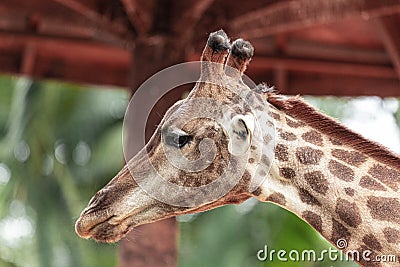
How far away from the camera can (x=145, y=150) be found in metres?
3.49

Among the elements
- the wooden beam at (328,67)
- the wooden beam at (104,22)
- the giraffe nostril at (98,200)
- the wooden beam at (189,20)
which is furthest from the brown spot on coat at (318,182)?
the wooden beam at (328,67)

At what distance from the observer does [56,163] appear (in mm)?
14523

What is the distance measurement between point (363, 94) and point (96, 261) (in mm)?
7858

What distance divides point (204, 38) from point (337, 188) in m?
2.23

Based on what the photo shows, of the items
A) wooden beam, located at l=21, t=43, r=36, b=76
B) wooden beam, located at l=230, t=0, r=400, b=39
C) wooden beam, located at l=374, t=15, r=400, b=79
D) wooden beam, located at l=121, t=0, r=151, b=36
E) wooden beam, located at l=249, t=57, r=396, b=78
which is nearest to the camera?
wooden beam, located at l=121, t=0, r=151, b=36

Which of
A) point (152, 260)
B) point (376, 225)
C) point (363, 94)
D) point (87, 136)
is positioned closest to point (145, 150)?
point (376, 225)

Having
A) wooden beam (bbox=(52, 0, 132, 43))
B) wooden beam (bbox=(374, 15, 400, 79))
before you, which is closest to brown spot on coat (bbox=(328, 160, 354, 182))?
wooden beam (bbox=(52, 0, 132, 43))

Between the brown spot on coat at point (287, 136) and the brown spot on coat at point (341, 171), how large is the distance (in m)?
0.17

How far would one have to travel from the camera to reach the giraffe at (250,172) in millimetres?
3361

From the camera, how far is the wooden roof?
539 cm

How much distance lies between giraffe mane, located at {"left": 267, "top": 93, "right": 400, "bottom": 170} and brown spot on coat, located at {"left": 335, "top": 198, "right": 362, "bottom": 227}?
233 mm

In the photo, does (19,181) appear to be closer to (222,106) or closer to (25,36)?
(25,36)

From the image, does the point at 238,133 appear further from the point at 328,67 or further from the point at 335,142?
the point at 328,67

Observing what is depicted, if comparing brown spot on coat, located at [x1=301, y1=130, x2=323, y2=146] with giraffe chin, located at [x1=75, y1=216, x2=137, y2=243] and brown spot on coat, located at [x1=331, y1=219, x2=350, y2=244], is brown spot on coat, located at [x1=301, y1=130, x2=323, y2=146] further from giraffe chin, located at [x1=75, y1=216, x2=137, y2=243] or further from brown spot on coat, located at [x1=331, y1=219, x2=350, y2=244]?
giraffe chin, located at [x1=75, y1=216, x2=137, y2=243]
